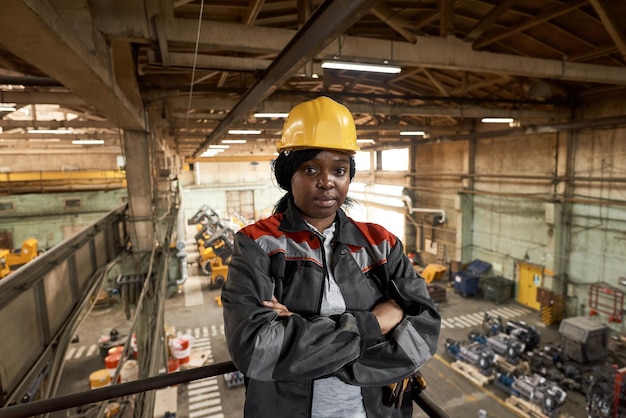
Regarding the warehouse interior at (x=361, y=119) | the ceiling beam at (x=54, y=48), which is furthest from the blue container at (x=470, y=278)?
the ceiling beam at (x=54, y=48)

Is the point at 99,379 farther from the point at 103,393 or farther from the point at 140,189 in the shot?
the point at 103,393

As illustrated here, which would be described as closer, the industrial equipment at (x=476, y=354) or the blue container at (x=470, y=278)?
the industrial equipment at (x=476, y=354)

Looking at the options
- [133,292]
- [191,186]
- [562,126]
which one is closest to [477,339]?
[562,126]

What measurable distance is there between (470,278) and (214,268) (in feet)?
41.2

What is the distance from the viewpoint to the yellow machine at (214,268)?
1845 centimetres

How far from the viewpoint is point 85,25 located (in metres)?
3.38

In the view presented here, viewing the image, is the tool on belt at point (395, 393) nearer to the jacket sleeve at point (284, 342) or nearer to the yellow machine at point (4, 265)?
the jacket sleeve at point (284, 342)

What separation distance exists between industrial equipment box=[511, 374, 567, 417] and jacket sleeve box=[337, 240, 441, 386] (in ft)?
32.7

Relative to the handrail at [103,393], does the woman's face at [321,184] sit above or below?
above

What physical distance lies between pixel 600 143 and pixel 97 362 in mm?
18831

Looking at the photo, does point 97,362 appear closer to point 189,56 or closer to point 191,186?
point 189,56

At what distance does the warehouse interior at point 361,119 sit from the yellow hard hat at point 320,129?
643mm

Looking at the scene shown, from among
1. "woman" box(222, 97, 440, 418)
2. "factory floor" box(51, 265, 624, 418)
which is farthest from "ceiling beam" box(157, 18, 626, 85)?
"factory floor" box(51, 265, 624, 418)

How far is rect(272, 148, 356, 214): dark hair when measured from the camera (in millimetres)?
1794
